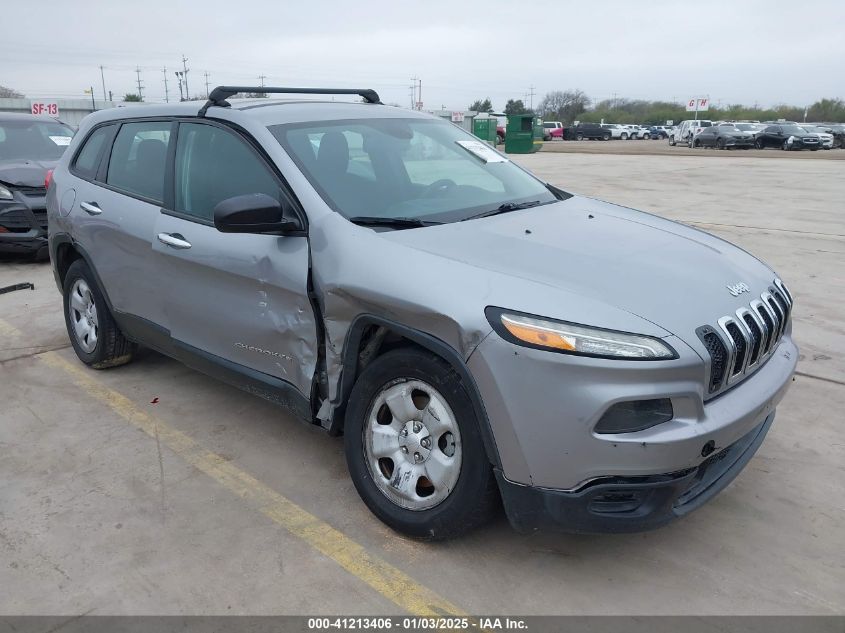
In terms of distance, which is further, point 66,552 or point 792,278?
point 792,278

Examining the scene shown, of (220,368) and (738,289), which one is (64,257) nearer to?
(220,368)

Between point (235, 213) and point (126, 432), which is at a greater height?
point (235, 213)

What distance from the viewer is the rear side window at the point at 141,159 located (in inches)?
160

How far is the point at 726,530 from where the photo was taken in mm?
3043

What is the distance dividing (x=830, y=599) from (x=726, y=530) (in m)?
0.49

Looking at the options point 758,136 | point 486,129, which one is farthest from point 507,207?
point 758,136

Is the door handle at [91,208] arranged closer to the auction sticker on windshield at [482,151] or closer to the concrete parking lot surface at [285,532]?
the concrete parking lot surface at [285,532]

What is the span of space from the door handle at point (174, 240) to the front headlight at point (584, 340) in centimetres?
202

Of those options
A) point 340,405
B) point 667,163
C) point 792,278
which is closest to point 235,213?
point 340,405

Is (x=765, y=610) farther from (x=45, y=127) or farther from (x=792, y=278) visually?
(x=45, y=127)

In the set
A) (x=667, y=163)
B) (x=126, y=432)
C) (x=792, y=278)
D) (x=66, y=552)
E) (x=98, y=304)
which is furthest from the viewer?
(x=667, y=163)

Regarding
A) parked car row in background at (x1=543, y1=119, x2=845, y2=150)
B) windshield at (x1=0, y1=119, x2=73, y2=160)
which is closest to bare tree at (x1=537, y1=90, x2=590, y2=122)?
parked car row in background at (x1=543, y1=119, x2=845, y2=150)

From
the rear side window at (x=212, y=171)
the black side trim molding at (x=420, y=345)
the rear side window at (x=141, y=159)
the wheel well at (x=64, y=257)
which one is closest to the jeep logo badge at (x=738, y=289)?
the black side trim molding at (x=420, y=345)

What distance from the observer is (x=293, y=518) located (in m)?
3.16
